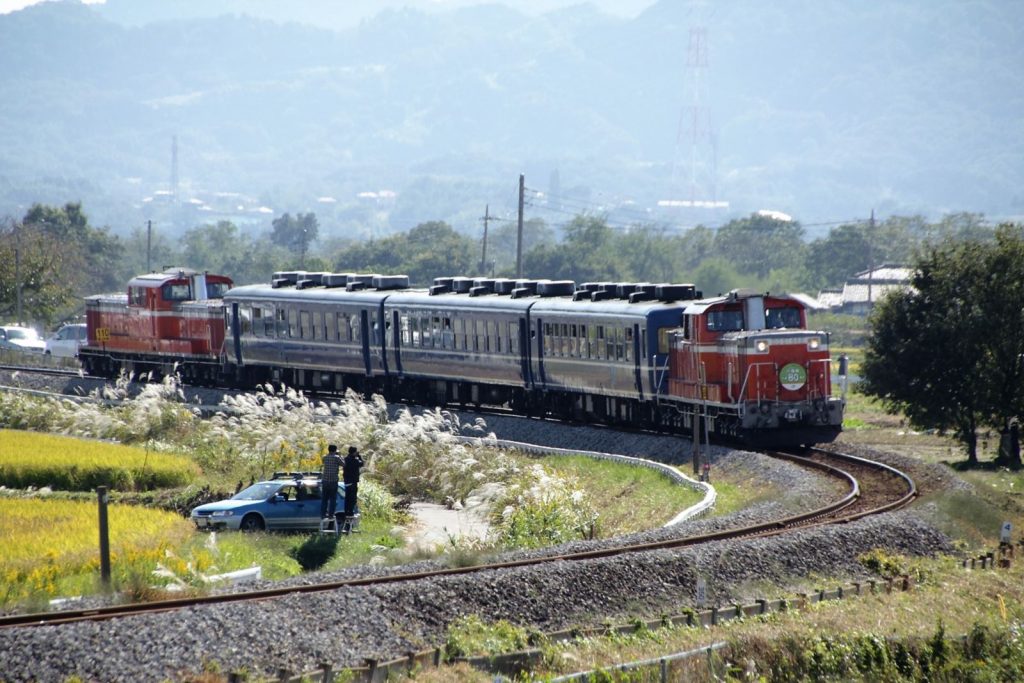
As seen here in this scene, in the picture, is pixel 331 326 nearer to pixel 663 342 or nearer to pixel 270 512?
pixel 663 342

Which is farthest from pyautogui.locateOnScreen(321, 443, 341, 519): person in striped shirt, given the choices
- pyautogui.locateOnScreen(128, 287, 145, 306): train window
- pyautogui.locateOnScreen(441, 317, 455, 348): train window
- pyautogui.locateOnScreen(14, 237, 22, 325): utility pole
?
pyautogui.locateOnScreen(14, 237, 22, 325): utility pole

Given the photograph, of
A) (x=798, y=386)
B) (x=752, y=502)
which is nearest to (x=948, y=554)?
(x=752, y=502)

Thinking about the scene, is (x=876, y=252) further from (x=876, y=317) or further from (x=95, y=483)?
(x=95, y=483)

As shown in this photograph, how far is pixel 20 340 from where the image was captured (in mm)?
83250

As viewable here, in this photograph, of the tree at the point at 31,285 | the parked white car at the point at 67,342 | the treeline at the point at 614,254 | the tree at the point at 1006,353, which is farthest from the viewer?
the treeline at the point at 614,254

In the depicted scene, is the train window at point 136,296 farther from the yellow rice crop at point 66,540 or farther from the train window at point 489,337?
the yellow rice crop at point 66,540

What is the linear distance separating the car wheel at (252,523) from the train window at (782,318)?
13.3 meters

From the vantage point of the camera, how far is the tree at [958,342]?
131 feet

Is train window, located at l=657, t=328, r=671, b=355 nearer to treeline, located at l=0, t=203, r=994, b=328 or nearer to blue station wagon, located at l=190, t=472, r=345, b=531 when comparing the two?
blue station wagon, located at l=190, t=472, r=345, b=531

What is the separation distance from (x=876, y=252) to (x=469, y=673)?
489 feet

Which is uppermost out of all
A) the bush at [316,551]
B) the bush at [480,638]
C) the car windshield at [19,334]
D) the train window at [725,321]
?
the train window at [725,321]

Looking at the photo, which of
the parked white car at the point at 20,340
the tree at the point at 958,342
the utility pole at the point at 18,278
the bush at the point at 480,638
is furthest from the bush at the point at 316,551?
the utility pole at the point at 18,278

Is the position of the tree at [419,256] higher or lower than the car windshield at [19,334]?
higher

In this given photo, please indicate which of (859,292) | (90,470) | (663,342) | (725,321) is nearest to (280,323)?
(90,470)
